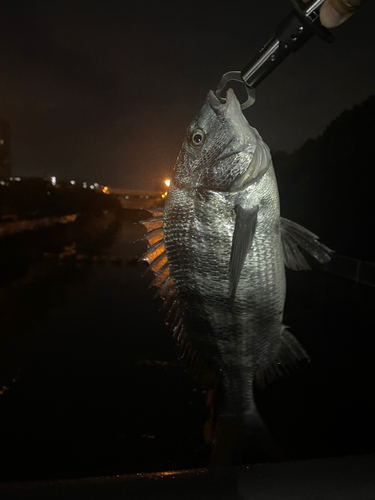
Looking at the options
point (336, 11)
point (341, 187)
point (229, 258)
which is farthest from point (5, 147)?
point (336, 11)

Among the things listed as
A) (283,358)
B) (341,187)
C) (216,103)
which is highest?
(341,187)

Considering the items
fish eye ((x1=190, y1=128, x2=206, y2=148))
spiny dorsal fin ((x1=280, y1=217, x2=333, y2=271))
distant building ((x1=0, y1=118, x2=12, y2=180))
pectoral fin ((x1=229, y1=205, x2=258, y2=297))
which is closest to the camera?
pectoral fin ((x1=229, y1=205, x2=258, y2=297))

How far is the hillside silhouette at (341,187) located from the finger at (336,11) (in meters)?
17.5

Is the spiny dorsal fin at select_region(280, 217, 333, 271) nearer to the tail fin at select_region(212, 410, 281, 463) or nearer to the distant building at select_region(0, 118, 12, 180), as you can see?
the tail fin at select_region(212, 410, 281, 463)

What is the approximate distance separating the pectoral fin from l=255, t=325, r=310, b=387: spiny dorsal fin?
0.53 meters

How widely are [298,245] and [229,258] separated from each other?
16.5 inches

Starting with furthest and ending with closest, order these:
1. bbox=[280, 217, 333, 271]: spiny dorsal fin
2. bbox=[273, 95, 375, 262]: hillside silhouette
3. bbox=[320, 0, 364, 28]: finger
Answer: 1. bbox=[273, 95, 375, 262]: hillside silhouette
2. bbox=[280, 217, 333, 271]: spiny dorsal fin
3. bbox=[320, 0, 364, 28]: finger

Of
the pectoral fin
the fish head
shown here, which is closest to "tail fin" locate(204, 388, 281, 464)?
the pectoral fin

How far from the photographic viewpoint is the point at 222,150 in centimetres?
187

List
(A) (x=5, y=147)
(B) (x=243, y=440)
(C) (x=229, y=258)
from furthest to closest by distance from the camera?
(A) (x=5, y=147), (B) (x=243, y=440), (C) (x=229, y=258)

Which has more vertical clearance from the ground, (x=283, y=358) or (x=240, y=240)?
(x=240, y=240)

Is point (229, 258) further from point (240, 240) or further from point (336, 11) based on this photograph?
point (336, 11)

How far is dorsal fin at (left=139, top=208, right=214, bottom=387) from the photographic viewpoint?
6.56ft

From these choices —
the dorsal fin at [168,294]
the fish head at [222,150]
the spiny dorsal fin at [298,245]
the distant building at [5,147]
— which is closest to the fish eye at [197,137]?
the fish head at [222,150]
